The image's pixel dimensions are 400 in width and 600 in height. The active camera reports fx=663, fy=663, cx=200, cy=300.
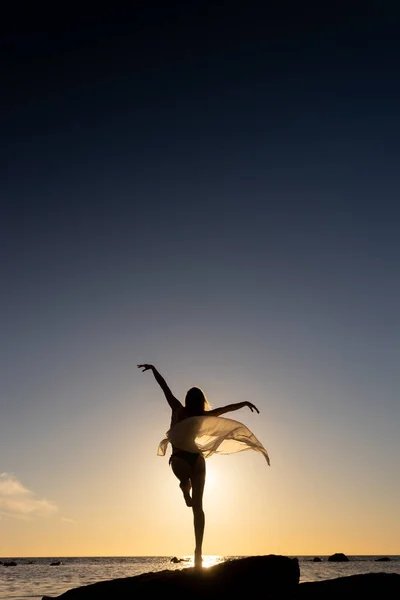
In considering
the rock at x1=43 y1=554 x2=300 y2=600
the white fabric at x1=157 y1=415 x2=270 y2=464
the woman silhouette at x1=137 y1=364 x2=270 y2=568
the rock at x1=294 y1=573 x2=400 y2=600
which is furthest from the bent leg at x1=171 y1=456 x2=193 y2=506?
the rock at x1=294 y1=573 x2=400 y2=600


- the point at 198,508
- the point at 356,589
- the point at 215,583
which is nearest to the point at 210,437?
the point at 198,508

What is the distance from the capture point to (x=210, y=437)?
11656 millimetres

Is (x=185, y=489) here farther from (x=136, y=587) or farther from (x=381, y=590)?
(x=381, y=590)

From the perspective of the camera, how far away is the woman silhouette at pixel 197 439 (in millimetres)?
11180

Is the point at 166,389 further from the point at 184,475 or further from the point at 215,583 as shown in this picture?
the point at 215,583

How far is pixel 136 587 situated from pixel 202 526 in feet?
5.07

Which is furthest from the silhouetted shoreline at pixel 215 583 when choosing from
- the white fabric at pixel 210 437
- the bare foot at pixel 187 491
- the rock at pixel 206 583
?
the white fabric at pixel 210 437

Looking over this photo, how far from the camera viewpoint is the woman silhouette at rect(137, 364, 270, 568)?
1118 cm

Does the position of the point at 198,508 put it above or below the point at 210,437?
below

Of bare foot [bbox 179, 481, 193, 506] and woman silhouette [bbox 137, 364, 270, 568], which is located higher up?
woman silhouette [bbox 137, 364, 270, 568]

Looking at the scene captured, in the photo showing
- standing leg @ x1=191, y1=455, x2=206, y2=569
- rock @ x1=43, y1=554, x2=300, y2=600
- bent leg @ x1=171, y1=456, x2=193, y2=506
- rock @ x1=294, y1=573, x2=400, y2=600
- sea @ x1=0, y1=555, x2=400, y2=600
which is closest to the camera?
rock @ x1=294, y1=573, x2=400, y2=600

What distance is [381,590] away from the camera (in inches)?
332

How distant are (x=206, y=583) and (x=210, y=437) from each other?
2.42m

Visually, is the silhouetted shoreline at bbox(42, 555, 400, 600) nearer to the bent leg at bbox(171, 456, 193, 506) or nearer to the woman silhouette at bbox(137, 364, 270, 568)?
the woman silhouette at bbox(137, 364, 270, 568)
